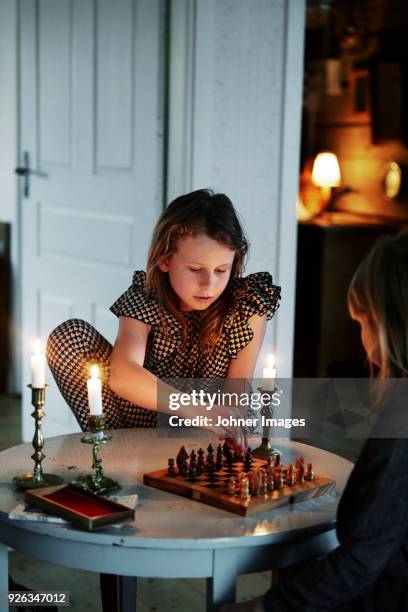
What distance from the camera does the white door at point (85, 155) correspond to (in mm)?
3207

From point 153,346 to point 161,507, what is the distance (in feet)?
2.70

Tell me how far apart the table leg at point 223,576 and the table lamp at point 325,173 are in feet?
14.2

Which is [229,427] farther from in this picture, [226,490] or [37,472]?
[37,472]

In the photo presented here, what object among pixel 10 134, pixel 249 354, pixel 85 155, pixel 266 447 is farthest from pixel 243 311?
pixel 10 134

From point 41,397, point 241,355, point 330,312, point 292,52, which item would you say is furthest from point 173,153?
point 330,312

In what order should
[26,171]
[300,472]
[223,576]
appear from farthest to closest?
[26,171]
[300,472]
[223,576]

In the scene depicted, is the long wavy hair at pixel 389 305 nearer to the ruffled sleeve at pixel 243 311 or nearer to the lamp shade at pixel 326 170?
the ruffled sleeve at pixel 243 311

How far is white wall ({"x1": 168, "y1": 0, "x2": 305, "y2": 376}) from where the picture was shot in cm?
313

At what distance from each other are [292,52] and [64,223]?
1.08m

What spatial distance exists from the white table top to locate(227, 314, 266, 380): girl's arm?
36 centimetres

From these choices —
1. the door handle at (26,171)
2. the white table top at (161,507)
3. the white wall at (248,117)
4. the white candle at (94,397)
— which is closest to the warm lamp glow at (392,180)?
the white wall at (248,117)

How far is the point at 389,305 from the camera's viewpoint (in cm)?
135

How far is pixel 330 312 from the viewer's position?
5.23 meters

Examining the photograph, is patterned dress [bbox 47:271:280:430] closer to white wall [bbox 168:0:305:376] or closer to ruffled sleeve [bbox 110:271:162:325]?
ruffled sleeve [bbox 110:271:162:325]
